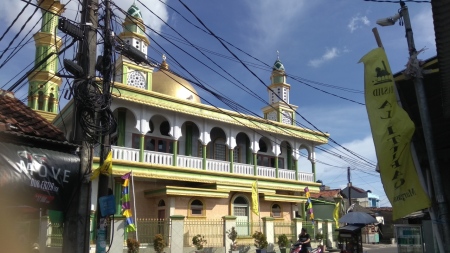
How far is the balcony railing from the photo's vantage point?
19.5 meters

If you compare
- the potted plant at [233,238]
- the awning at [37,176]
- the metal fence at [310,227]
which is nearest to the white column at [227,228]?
the potted plant at [233,238]

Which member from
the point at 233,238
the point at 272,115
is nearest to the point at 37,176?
the point at 233,238

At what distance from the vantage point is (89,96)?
8.87 metres

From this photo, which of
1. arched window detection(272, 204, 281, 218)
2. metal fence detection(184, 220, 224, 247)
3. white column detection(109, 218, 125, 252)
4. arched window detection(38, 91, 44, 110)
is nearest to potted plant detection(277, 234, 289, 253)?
metal fence detection(184, 220, 224, 247)

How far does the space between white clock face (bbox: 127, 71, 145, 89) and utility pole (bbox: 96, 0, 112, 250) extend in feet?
36.0

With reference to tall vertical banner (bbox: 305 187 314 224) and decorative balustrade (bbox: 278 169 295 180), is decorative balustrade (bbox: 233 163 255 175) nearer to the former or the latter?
decorative balustrade (bbox: 278 169 295 180)

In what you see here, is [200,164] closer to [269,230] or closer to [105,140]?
[269,230]

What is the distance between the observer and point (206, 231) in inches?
747

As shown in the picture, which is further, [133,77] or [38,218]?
[133,77]

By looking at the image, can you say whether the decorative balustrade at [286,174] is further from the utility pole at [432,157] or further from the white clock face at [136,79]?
the utility pole at [432,157]

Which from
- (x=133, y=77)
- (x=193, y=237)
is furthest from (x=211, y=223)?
(x=133, y=77)

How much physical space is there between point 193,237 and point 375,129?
1289 cm

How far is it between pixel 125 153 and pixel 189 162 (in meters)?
3.55

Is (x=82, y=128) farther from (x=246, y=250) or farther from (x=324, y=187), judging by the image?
(x=324, y=187)
